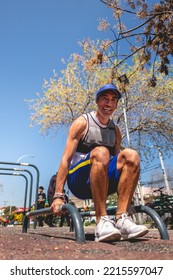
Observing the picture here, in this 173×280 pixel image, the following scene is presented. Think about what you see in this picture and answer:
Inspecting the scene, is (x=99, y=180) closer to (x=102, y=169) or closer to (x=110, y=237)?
(x=102, y=169)

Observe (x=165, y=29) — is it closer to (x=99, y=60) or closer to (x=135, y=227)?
(x=99, y=60)

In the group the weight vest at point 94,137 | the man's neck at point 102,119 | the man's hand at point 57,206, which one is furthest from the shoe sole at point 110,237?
the man's neck at point 102,119

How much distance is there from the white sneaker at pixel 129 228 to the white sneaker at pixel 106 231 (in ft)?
0.42

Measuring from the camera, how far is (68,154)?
8.63 ft

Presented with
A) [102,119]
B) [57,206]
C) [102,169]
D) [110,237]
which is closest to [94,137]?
[102,119]

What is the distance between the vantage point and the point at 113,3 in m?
6.90

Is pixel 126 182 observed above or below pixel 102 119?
below

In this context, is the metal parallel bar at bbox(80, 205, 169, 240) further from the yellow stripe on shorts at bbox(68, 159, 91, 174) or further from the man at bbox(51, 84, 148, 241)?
the yellow stripe on shorts at bbox(68, 159, 91, 174)

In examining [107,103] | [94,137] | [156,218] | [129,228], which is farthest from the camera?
[107,103]

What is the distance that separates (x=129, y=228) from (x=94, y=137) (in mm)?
850

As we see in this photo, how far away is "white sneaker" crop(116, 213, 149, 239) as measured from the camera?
2.28 metres

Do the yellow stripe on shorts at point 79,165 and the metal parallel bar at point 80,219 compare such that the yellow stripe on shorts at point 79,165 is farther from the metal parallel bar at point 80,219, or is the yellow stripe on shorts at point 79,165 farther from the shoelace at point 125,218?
the shoelace at point 125,218
